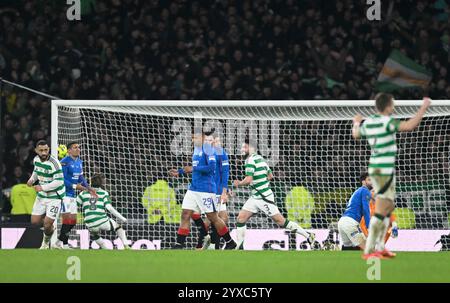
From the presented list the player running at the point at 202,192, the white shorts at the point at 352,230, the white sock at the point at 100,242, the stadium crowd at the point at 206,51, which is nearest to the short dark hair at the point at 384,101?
the player running at the point at 202,192

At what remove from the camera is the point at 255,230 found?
16094mm

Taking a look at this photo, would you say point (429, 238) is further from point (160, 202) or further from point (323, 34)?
point (323, 34)

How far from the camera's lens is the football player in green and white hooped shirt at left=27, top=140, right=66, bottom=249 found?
14.5 metres

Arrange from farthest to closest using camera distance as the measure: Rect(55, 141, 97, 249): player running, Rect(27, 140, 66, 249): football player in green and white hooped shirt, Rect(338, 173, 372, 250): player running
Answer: Rect(55, 141, 97, 249): player running < Rect(27, 140, 66, 249): football player in green and white hooped shirt < Rect(338, 173, 372, 250): player running

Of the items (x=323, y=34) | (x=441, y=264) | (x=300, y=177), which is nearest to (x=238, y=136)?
(x=300, y=177)

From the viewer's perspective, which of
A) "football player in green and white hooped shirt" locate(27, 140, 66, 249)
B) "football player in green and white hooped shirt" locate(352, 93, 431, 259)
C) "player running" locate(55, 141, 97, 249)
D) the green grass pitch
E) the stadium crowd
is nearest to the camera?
"football player in green and white hooped shirt" locate(352, 93, 431, 259)

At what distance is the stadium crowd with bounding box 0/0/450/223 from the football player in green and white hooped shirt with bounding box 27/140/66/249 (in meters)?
4.71

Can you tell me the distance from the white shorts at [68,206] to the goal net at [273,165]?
84 cm

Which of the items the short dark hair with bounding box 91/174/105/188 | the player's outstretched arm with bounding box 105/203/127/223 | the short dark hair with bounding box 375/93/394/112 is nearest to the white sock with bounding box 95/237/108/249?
the player's outstretched arm with bounding box 105/203/127/223

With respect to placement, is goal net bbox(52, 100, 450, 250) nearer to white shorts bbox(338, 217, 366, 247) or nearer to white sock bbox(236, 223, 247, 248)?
white sock bbox(236, 223, 247, 248)

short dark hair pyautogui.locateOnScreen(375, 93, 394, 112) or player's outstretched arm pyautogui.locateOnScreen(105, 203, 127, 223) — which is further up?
short dark hair pyautogui.locateOnScreen(375, 93, 394, 112)

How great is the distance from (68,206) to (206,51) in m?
6.71

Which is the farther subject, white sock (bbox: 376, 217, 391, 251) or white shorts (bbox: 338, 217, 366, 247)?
white shorts (bbox: 338, 217, 366, 247)

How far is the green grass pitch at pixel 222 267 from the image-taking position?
9070mm
